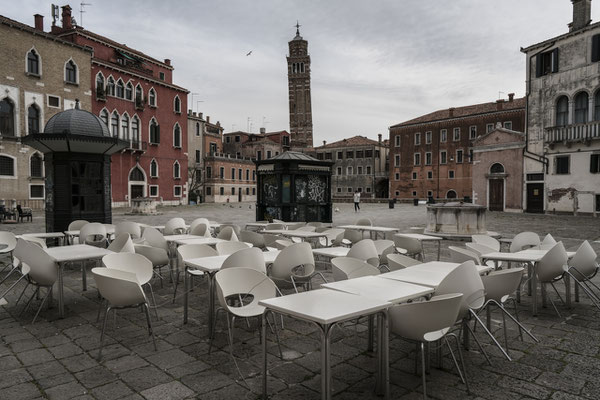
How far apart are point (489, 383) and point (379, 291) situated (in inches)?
43.5

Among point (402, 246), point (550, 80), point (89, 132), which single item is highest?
point (550, 80)

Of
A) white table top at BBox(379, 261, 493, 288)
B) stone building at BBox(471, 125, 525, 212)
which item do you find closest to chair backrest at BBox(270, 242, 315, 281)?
white table top at BBox(379, 261, 493, 288)

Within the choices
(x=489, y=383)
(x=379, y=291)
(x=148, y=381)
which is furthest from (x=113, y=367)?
(x=489, y=383)

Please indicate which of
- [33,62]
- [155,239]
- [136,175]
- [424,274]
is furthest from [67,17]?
[424,274]

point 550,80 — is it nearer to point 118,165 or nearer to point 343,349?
point 343,349

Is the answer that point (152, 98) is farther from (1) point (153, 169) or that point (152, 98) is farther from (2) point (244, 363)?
(2) point (244, 363)

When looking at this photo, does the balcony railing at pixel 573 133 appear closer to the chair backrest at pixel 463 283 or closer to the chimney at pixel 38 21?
the chair backrest at pixel 463 283

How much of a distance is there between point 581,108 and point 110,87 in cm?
3363

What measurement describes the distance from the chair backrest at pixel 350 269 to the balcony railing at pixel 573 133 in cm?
2469

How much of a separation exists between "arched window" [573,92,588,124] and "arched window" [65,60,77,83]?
34.1 metres

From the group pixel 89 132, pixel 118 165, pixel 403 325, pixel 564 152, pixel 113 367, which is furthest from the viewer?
pixel 118 165

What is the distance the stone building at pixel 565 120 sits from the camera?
915 inches

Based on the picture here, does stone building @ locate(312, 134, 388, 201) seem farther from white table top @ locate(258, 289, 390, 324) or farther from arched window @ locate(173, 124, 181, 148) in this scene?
white table top @ locate(258, 289, 390, 324)

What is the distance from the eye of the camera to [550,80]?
25.3m
